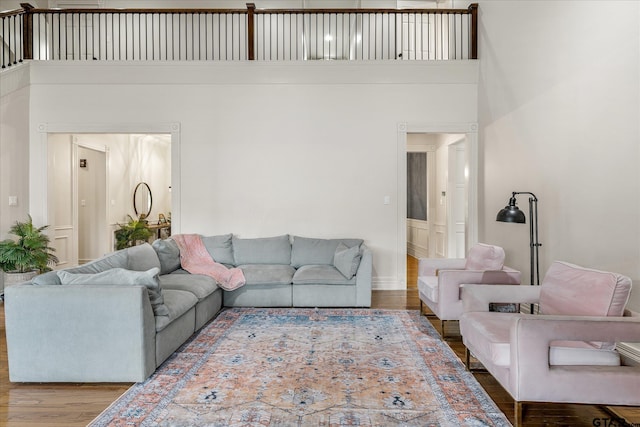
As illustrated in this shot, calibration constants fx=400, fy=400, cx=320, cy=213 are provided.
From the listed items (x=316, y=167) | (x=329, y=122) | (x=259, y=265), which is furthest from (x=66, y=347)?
(x=329, y=122)

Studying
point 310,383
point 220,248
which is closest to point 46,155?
point 220,248

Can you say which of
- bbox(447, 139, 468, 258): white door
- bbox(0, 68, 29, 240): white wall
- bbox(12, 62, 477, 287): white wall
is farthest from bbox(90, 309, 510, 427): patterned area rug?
bbox(0, 68, 29, 240): white wall

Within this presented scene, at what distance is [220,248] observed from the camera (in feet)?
17.2

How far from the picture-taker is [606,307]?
2.26m

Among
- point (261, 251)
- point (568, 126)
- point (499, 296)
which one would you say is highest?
point (568, 126)

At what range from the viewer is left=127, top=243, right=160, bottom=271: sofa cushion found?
3.81m

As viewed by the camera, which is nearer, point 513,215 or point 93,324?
point 93,324

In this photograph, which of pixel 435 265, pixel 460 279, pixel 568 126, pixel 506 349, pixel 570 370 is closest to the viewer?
pixel 570 370

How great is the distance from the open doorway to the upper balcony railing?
153cm

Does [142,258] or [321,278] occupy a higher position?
[142,258]

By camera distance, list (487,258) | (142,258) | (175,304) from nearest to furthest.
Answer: (175,304) < (487,258) < (142,258)

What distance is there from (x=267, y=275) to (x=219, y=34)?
3.43 m

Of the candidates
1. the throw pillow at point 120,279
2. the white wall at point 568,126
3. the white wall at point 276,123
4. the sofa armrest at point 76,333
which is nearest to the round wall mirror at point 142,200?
the white wall at point 276,123

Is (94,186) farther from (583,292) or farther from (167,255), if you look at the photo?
(583,292)
